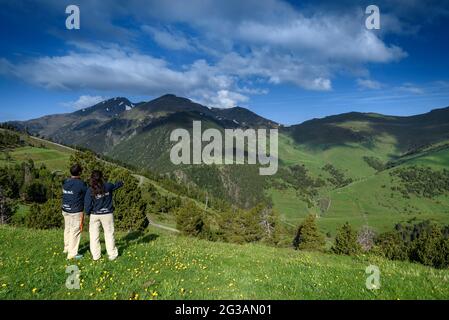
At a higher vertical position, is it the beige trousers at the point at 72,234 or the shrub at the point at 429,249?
the beige trousers at the point at 72,234

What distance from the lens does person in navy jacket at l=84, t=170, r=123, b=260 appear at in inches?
628

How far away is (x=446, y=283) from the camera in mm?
12570

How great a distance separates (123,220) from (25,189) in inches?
4033

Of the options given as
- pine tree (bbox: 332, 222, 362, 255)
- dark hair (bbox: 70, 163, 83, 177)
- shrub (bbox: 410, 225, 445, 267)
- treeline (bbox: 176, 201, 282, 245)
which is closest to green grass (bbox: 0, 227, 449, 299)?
dark hair (bbox: 70, 163, 83, 177)

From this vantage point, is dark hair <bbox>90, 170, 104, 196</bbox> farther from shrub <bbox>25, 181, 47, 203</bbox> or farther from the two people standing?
shrub <bbox>25, 181, 47, 203</bbox>

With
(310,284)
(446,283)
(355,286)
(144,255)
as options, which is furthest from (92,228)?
(446,283)

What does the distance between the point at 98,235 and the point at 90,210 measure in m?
1.17

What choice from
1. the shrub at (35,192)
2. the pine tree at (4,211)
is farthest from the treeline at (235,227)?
the shrub at (35,192)

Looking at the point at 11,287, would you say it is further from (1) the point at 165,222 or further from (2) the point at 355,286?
(1) the point at 165,222

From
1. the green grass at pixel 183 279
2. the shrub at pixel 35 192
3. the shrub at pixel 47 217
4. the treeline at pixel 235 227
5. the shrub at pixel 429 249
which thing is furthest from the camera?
the shrub at pixel 35 192

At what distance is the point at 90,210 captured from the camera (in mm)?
16266

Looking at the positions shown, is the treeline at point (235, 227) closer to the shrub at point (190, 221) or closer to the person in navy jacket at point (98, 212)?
the shrub at point (190, 221)

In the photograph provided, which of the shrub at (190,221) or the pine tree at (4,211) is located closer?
the shrub at (190,221)

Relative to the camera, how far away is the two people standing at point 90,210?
1600cm
